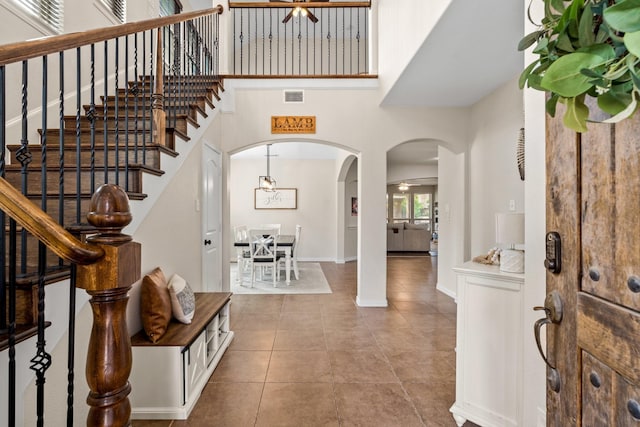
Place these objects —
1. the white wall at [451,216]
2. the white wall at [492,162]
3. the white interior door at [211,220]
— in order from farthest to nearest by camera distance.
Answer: the white wall at [451,216], the white interior door at [211,220], the white wall at [492,162]

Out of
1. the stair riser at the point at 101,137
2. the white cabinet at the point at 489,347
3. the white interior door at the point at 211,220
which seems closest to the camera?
the white cabinet at the point at 489,347

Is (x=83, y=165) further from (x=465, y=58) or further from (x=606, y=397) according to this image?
(x=465, y=58)

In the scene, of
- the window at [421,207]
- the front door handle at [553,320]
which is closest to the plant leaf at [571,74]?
the front door handle at [553,320]

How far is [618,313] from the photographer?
716 mm

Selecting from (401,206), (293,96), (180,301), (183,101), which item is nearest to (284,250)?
(293,96)

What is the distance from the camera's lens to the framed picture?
27.5ft

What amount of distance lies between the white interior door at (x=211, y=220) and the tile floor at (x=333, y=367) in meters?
0.58

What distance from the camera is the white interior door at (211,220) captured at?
11.7 feet

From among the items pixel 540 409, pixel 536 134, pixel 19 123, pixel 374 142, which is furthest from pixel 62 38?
pixel 374 142

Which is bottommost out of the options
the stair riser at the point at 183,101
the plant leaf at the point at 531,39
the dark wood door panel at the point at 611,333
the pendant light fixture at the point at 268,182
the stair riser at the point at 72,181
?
the dark wood door panel at the point at 611,333

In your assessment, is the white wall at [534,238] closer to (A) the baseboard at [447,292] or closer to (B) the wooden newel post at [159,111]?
(B) the wooden newel post at [159,111]

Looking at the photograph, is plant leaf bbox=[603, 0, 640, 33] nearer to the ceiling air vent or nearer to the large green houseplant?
the large green houseplant

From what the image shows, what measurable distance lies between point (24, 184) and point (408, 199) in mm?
13110

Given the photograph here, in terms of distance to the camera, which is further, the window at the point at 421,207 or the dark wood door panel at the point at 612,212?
the window at the point at 421,207
